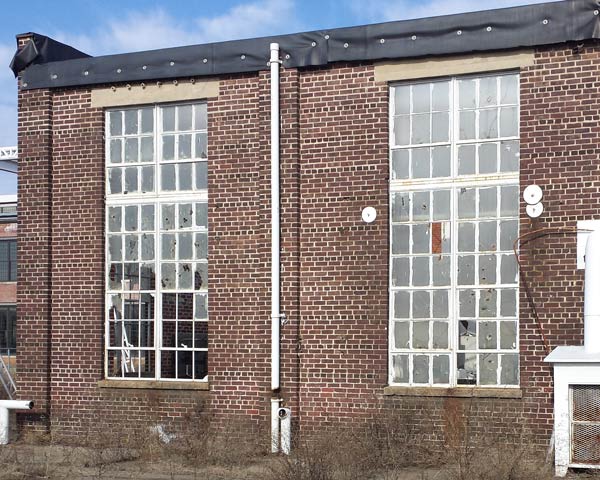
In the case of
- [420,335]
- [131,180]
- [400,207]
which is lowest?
[420,335]

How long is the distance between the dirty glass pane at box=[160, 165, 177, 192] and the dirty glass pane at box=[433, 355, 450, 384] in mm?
5205

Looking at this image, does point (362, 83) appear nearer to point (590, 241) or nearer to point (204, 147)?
point (204, 147)

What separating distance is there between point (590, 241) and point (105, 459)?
23.9ft

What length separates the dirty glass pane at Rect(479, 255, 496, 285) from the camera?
45.2ft

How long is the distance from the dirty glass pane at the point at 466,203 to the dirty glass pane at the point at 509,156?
58cm

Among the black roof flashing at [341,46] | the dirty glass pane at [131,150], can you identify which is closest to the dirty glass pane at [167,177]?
the dirty glass pane at [131,150]

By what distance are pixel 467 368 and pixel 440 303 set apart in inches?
40.3

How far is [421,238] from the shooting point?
46.9 feet

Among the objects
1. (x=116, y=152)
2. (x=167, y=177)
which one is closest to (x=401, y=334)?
(x=167, y=177)

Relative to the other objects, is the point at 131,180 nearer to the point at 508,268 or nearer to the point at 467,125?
the point at 467,125

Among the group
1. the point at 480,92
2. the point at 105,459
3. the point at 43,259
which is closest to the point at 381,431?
the point at 105,459

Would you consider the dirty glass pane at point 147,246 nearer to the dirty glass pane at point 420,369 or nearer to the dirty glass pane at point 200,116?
the dirty glass pane at point 200,116

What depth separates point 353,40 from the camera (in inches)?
576

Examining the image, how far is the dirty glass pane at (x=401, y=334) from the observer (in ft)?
46.7
